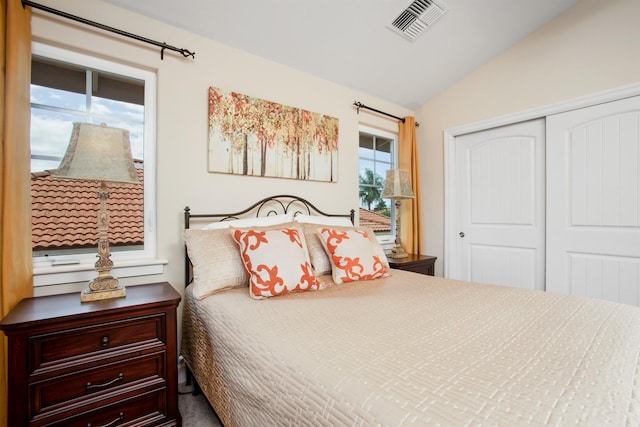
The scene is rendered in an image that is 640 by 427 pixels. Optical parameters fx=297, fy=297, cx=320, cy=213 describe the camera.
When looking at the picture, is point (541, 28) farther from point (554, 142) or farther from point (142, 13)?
point (142, 13)

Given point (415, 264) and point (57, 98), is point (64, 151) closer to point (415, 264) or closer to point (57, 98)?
point (57, 98)

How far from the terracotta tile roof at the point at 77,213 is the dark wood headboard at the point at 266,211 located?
1.05 ft

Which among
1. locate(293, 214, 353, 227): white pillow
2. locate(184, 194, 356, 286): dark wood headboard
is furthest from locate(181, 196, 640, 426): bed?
locate(293, 214, 353, 227): white pillow

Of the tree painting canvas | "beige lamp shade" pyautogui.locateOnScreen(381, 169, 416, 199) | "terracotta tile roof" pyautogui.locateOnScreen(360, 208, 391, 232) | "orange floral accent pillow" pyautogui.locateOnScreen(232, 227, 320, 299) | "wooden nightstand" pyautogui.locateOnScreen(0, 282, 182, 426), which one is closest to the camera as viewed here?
"wooden nightstand" pyautogui.locateOnScreen(0, 282, 182, 426)

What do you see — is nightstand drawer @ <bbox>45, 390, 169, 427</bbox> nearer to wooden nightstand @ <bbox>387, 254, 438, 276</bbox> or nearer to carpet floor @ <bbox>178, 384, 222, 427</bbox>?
carpet floor @ <bbox>178, 384, 222, 427</bbox>

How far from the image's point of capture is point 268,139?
91.0 inches

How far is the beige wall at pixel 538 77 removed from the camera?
2.20 meters

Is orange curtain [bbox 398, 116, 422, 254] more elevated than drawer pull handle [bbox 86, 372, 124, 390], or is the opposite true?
orange curtain [bbox 398, 116, 422, 254]

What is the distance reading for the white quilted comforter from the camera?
24.5 inches

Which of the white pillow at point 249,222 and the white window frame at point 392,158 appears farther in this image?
the white window frame at point 392,158

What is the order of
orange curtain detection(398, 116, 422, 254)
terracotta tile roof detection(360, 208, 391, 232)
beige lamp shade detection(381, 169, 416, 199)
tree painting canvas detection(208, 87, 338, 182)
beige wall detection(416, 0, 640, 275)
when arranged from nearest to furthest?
1. tree painting canvas detection(208, 87, 338, 182)
2. beige wall detection(416, 0, 640, 275)
3. beige lamp shade detection(381, 169, 416, 199)
4. terracotta tile roof detection(360, 208, 391, 232)
5. orange curtain detection(398, 116, 422, 254)

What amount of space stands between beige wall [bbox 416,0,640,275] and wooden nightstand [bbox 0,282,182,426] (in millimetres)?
2824

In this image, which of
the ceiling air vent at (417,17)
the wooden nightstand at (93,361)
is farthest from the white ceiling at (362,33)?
the wooden nightstand at (93,361)

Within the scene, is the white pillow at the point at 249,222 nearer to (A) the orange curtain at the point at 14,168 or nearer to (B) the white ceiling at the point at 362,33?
(A) the orange curtain at the point at 14,168
